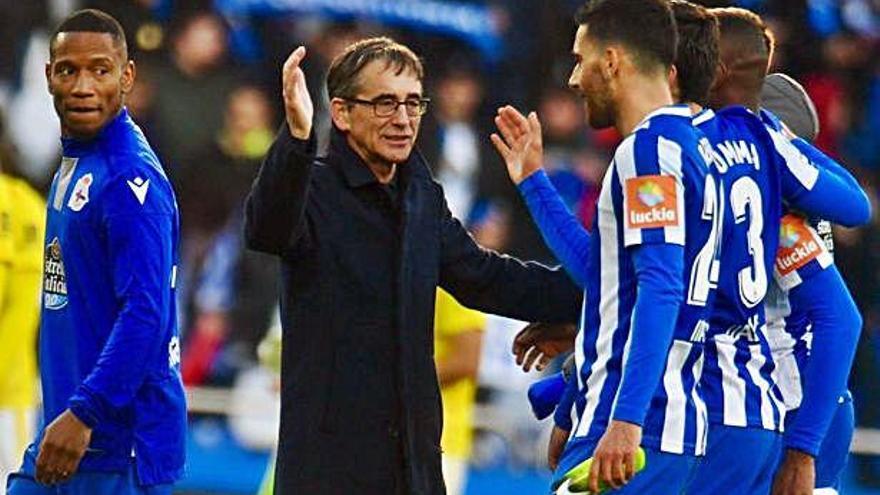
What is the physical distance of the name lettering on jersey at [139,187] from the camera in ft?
21.4

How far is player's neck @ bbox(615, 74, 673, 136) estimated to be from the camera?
232 inches

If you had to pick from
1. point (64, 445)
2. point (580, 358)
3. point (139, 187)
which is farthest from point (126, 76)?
point (580, 358)

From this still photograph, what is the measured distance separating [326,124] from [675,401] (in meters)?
8.56

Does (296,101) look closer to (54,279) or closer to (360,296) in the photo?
(360,296)

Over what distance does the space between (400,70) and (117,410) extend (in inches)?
48.9

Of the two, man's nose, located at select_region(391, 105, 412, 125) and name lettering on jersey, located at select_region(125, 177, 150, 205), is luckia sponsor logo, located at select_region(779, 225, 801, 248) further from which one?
name lettering on jersey, located at select_region(125, 177, 150, 205)

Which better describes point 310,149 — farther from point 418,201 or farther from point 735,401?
point 735,401

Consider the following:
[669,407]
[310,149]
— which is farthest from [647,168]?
[310,149]

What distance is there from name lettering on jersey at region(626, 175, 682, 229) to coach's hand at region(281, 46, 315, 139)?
3.03 ft

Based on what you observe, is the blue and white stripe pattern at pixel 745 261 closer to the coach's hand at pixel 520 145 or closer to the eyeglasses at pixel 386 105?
the coach's hand at pixel 520 145

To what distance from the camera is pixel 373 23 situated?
48.8 feet

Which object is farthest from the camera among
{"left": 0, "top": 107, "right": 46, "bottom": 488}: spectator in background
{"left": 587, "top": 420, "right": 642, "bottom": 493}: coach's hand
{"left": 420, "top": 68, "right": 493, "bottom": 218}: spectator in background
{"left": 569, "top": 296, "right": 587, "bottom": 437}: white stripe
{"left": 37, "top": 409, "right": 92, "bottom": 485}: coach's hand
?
{"left": 420, "top": 68, "right": 493, "bottom": 218}: spectator in background

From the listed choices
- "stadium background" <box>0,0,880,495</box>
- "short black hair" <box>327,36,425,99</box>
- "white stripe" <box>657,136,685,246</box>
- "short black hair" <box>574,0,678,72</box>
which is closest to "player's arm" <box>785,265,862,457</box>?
"white stripe" <box>657,136,685,246</box>

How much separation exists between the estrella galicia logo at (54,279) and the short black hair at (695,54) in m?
1.84
